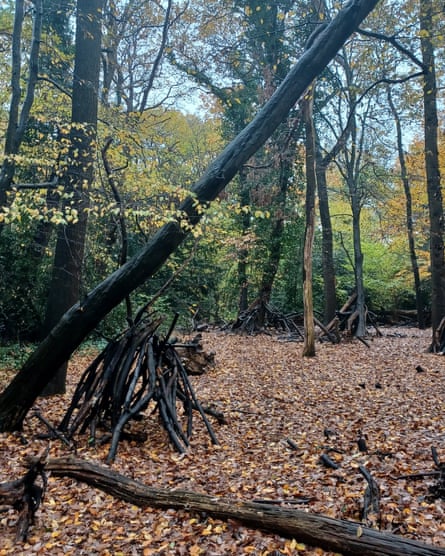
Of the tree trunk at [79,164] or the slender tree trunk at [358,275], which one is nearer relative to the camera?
the tree trunk at [79,164]

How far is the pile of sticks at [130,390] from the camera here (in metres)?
4.26

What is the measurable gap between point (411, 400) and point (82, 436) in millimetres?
4458

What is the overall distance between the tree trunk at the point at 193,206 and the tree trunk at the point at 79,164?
5.63ft

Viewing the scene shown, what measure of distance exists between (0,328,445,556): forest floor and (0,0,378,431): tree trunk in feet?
3.23

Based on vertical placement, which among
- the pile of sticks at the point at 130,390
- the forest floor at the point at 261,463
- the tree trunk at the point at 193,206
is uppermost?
the tree trunk at the point at 193,206

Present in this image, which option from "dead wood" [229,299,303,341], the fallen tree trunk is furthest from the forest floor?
"dead wood" [229,299,303,341]

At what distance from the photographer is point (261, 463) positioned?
394cm

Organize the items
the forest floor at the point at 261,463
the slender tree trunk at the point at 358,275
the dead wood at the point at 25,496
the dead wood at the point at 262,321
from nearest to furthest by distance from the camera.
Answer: the forest floor at the point at 261,463 → the dead wood at the point at 25,496 → the slender tree trunk at the point at 358,275 → the dead wood at the point at 262,321

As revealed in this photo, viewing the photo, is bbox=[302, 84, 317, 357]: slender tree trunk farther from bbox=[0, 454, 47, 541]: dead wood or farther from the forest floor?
bbox=[0, 454, 47, 541]: dead wood

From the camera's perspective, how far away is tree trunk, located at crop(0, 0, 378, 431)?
4199 mm

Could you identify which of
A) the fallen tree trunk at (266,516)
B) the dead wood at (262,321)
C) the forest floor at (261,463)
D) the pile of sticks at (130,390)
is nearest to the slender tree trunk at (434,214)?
the forest floor at (261,463)

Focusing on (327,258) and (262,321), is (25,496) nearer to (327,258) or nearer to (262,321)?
(327,258)

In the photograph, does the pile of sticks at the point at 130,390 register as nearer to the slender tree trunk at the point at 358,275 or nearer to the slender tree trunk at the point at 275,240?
the slender tree trunk at the point at 358,275

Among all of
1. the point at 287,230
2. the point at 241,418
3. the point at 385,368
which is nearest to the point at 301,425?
the point at 241,418
